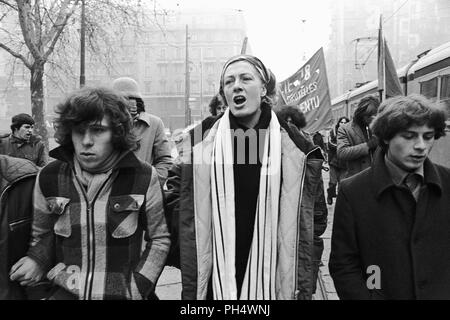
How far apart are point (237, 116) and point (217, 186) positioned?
1.37 feet

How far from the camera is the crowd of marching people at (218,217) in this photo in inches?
77.7

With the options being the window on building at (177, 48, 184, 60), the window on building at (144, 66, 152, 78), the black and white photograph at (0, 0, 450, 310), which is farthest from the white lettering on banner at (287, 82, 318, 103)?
the window on building at (177, 48, 184, 60)

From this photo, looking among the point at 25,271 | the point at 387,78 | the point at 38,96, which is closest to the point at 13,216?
the point at 25,271

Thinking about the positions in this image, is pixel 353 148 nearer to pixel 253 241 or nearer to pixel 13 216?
pixel 253 241

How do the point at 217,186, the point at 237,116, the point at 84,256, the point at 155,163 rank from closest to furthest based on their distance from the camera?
1. the point at 84,256
2. the point at 217,186
3. the point at 237,116
4. the point at 155,163

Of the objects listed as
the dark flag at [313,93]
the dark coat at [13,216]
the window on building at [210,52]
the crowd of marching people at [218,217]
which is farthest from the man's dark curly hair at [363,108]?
the window on building at [210,52]

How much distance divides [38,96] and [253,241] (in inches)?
357

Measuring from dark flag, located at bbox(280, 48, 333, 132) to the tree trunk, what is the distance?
546cm

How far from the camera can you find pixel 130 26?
1049 centimetres

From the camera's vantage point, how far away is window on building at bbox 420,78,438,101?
757 cm

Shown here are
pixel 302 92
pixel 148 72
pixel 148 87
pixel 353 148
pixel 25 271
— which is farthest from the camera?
pixel 148 87

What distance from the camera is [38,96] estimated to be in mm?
9859

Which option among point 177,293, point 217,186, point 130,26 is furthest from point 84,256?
point 130,26
